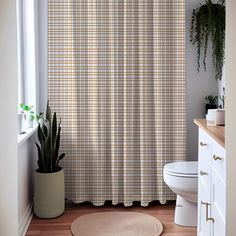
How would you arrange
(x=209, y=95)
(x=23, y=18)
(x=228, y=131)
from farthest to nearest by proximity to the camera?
(x=209, y=95) → (x=23, y=18) → (x=228, y=131)

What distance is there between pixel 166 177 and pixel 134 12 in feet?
4.80

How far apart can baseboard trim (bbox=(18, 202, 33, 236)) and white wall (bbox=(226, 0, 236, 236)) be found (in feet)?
5.74

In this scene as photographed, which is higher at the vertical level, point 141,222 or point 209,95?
point 209,95

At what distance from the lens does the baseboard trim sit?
2.97 meters

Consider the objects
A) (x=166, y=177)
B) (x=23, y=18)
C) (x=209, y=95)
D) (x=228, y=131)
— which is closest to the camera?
(x=228, y=131)

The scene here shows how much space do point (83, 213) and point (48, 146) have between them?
67 centimetres

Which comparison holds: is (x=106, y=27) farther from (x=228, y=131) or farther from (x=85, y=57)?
(x=228, y=131)

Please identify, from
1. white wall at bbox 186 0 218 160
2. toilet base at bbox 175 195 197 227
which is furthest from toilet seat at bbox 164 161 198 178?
white wall at bbox 186 0 218 160

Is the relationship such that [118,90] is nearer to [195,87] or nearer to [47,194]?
[195,87]

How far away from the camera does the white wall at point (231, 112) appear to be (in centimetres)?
156

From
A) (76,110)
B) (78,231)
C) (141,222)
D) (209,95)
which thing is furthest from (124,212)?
(209,95)

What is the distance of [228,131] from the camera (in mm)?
1633

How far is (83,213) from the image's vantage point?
11.5 feet

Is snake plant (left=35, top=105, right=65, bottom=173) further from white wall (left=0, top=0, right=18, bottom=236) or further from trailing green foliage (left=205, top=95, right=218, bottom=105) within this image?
white wall (left=0, top=0, right=18, bottom=236)
